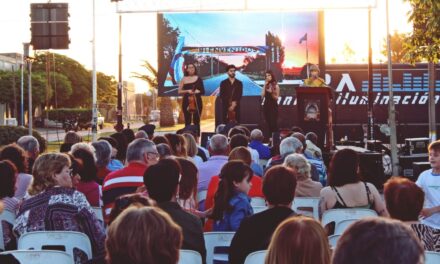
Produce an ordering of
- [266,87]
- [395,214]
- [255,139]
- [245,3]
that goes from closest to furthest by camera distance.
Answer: [395,214], [255,139], [266,87], [245,3]

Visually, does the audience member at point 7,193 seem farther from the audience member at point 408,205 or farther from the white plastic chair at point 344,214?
the audience member at point 408,205

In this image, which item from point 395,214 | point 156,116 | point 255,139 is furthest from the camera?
point 156,116

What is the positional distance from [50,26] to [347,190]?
541 inches

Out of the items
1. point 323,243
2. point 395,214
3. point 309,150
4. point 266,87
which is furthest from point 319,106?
point 323,243

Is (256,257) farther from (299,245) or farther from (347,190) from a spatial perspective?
(347,190)

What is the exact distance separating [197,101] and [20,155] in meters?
13.4

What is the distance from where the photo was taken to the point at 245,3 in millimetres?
22344

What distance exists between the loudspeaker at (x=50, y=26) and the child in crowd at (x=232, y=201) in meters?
13.6

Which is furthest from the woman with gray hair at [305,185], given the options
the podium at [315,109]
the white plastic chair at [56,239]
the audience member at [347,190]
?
the podium at [315,109]

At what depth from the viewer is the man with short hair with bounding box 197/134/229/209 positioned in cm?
767

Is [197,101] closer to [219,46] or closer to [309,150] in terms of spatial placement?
[219,46]

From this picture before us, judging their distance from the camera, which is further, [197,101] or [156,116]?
[156,116]

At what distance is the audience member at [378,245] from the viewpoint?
Answer: 2.07 m

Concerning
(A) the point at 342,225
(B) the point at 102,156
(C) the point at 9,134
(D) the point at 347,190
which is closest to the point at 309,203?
(D) the point at 347,190
